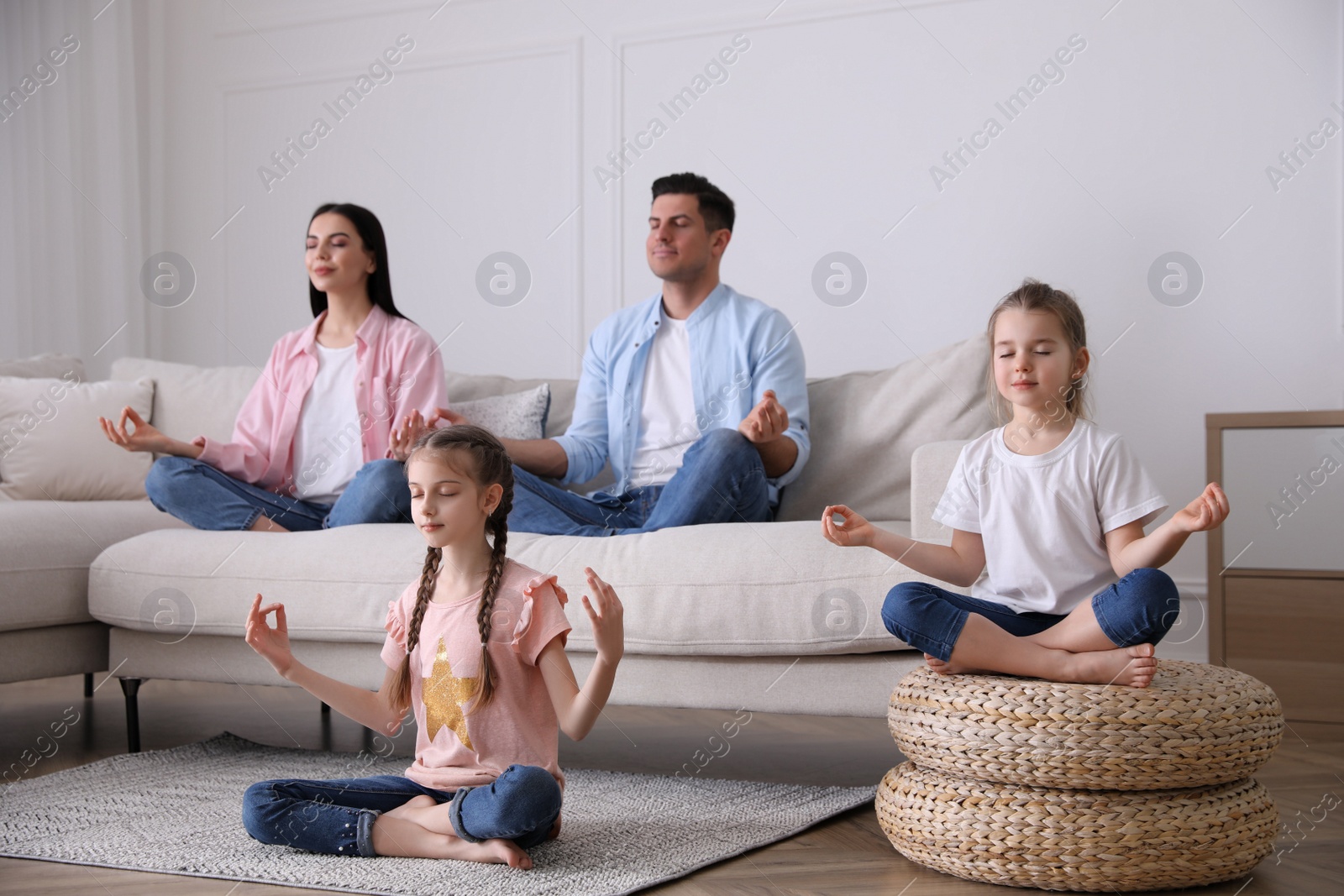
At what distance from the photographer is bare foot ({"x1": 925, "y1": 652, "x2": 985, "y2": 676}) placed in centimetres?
159

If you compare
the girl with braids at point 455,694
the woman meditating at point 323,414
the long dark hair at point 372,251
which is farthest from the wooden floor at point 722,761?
the long dark hair at point 372,251

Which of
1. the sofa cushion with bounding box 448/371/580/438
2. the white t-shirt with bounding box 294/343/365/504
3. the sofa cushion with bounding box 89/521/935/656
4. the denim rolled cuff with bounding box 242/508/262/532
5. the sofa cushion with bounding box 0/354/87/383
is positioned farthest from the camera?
the sofa cushion with bounding box 0/354/87/383

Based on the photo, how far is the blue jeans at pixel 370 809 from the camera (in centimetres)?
148

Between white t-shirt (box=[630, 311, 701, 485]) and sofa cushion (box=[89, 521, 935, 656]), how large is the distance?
1.49 ft

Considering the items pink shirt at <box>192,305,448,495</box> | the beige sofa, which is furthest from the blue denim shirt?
pink shirt at <box>192,305,448,495</box>

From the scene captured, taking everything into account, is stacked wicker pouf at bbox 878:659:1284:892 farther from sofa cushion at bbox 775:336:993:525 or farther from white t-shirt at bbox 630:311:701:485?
white t-shirt at bbox 630:311:701:485

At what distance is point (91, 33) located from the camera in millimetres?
4273

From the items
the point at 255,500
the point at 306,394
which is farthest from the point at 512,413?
the point at 255,500

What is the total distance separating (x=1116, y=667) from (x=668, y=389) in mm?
1343

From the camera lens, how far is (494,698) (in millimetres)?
1597

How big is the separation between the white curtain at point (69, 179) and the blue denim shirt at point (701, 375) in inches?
96.1

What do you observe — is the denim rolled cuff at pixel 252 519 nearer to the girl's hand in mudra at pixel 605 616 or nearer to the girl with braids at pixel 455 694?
the girl with braids at pixel 455 694

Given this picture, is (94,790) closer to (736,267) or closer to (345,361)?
(345,361)

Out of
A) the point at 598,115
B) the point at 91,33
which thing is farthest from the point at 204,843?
the point at 91,33
